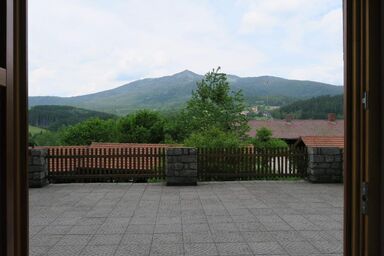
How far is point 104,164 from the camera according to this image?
401 inches

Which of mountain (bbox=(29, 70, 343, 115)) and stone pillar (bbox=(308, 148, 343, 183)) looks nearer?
stone pillar (bbox=(308, 148, 343, 183))

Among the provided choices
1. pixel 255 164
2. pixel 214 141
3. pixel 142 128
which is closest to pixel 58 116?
pixel 142 128

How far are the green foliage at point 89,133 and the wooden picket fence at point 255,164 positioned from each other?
87.6ft

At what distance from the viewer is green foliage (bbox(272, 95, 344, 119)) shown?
58312 mm

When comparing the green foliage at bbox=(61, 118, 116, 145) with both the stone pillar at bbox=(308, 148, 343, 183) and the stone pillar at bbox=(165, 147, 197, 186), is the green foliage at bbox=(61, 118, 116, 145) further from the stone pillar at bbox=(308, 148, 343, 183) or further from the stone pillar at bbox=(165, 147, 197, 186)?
the stone pillar at bbox=(308, 148, 343, 183)

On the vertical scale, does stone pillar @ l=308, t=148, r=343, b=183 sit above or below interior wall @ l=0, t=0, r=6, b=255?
below

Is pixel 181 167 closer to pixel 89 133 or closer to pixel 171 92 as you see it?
pixel 89 133

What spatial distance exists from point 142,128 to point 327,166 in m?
25.5

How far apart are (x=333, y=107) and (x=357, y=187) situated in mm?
58746

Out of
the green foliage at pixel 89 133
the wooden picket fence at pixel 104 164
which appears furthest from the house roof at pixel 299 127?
the wooden picket fence at pixel 104 164

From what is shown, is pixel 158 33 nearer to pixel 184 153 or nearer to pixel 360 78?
pixel 184 153

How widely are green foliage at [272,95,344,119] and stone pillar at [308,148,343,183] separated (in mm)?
47184

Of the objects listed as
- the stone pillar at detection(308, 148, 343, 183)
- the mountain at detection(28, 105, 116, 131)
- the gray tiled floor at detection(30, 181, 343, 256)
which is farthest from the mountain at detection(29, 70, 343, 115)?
the gray tiled floor at detection(30, 181, 343, 256)

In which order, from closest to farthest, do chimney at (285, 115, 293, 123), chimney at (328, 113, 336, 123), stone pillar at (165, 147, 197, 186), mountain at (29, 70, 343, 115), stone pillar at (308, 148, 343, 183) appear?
stone pillar at (165, 147, 197, 186) → stone pillar at (308, 148, 343, 183) → chimney at (328, 113, 336, 123) → chimney at (285, 115, 293, 123) → mountain at (29, 70, 343, 115)
